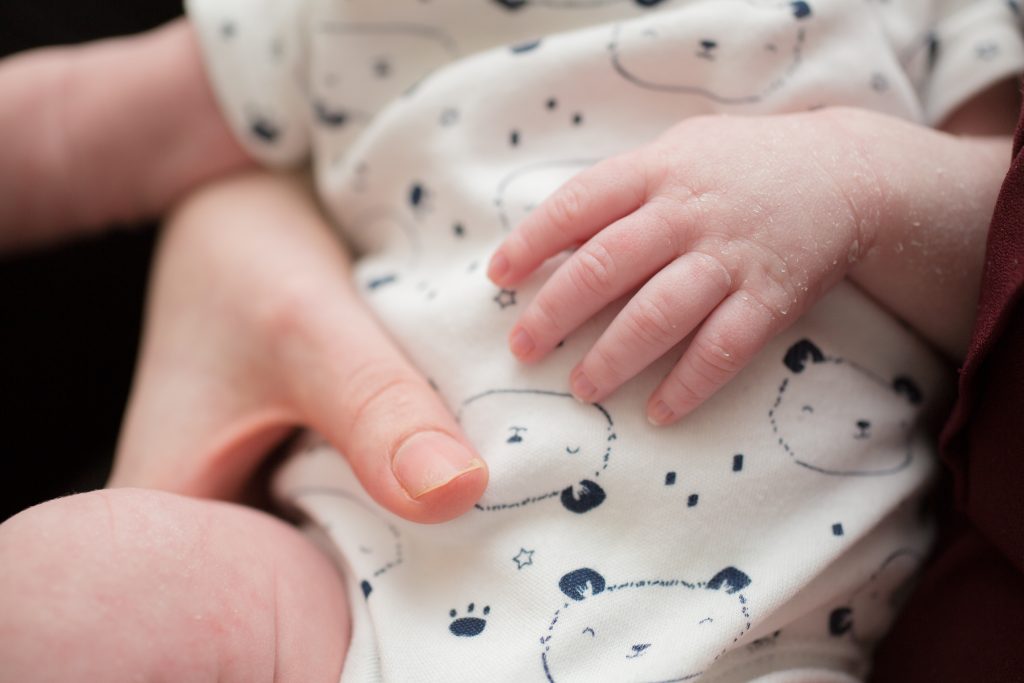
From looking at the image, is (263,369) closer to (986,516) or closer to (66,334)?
(66,334)

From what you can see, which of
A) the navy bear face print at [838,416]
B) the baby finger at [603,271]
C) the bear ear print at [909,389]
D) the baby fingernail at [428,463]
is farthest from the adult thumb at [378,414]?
the bear ear print at [909,389]

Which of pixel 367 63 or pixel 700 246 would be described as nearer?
pixel 700 246

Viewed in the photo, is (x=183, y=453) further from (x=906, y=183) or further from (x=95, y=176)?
(x=906, y=183)

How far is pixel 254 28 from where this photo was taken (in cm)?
77

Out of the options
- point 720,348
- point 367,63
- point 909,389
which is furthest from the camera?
point 367,63

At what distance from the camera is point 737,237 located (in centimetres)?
→ 52

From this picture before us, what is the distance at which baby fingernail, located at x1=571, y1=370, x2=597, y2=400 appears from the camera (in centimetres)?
54

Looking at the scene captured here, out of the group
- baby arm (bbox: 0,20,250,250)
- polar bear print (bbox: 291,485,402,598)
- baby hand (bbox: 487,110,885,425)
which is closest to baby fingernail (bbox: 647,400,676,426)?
baby hand (bbox: 487,110,885,425)

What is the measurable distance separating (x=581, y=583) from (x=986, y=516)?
28 cm

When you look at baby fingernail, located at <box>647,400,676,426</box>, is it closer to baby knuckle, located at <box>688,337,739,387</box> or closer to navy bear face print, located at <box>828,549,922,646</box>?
baby knuckle, located at <box>688,337,739,387</box>

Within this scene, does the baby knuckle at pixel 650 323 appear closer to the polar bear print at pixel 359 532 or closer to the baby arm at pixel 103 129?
the polar bear print at pixel 359 532

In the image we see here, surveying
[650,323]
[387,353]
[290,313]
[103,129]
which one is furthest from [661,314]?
[103,129]

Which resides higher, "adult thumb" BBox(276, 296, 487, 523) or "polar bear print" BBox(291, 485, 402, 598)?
"adult thumb" BBox(276, 296, 487, 523)

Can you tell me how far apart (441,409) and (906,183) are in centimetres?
37
